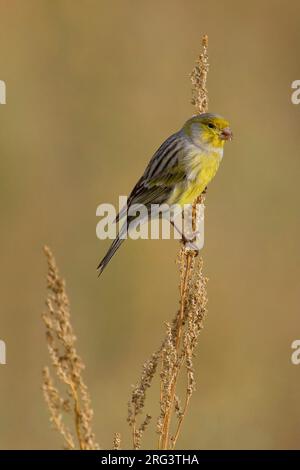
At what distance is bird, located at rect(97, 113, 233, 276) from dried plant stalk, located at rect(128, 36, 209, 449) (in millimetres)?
738

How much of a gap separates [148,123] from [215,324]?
1743mm

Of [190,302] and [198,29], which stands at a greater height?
[198,29]

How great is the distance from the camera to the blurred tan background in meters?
5.95

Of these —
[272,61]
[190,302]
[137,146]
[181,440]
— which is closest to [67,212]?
[137,146]

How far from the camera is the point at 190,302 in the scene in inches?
127

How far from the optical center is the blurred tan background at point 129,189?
5945 mm

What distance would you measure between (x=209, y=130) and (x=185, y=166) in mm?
204

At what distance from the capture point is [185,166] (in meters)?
4.36
